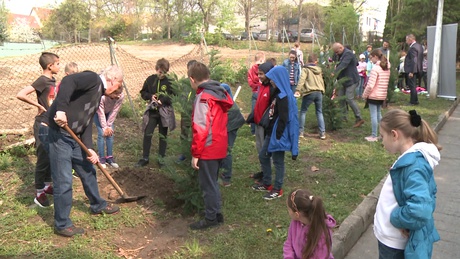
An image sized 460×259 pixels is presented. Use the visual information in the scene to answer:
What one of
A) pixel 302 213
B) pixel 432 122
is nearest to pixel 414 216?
pixel 302 213

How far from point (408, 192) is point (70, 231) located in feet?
10.3

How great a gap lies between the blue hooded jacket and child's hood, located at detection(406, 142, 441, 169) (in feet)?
7.70

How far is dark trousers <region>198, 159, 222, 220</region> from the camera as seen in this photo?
394 centimetres

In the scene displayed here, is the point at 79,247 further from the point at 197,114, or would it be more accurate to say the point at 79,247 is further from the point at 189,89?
the point at 189,89

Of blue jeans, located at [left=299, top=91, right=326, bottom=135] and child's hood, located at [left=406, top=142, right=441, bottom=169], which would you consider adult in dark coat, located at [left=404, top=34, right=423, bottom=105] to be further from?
child's hood, located at [left=406, top=142, right=441, bottom=169]

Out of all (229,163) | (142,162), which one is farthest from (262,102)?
(142,162)

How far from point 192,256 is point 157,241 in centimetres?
53

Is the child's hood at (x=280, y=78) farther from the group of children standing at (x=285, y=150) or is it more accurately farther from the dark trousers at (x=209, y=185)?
the dark trousers at (x=209, y=185)

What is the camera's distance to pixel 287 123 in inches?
185

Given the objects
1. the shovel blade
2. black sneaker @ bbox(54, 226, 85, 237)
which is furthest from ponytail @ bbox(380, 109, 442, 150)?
the shovel blade

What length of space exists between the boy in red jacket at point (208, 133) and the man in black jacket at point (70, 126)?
914 millimetres

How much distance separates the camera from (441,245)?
397 cm

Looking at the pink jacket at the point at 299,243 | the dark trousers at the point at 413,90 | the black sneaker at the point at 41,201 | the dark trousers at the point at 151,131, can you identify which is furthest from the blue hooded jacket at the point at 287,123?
the dark trousers at the point at 413,90

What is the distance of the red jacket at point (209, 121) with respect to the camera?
3.77 meters
